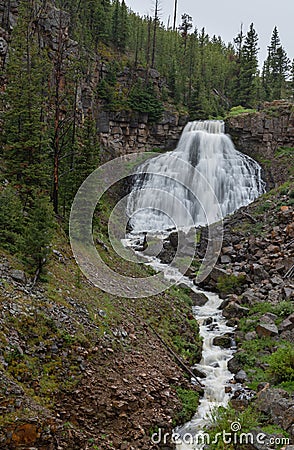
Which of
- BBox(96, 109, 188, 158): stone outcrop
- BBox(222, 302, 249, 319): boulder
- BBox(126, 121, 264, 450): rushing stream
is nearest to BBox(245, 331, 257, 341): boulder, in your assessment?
BBox(222, 302, 249, 319): boulder

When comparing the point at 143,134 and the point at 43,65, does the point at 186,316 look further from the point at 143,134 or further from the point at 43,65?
the point at 143,134

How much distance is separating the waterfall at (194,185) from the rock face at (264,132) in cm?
107

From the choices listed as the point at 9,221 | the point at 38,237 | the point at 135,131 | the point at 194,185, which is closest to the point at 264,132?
the point at 194,185

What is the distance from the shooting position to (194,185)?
27.5 meters

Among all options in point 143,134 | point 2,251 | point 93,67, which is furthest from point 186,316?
point 93,67

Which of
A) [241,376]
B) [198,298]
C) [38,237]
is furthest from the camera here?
[198,298]

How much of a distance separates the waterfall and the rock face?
1.07 m

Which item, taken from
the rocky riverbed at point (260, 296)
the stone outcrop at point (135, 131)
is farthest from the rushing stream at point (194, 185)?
the rocky riverbed at point (260, 296)

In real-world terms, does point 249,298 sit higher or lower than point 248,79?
lower

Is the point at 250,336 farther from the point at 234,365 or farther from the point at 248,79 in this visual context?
the point at 248,79

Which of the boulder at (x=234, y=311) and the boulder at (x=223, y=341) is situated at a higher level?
the boulder at (x=234, y=311)

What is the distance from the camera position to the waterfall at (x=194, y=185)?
2562cm

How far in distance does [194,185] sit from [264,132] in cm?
822

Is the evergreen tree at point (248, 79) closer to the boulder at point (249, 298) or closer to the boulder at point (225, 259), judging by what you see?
the boulder at point (225, 259)
